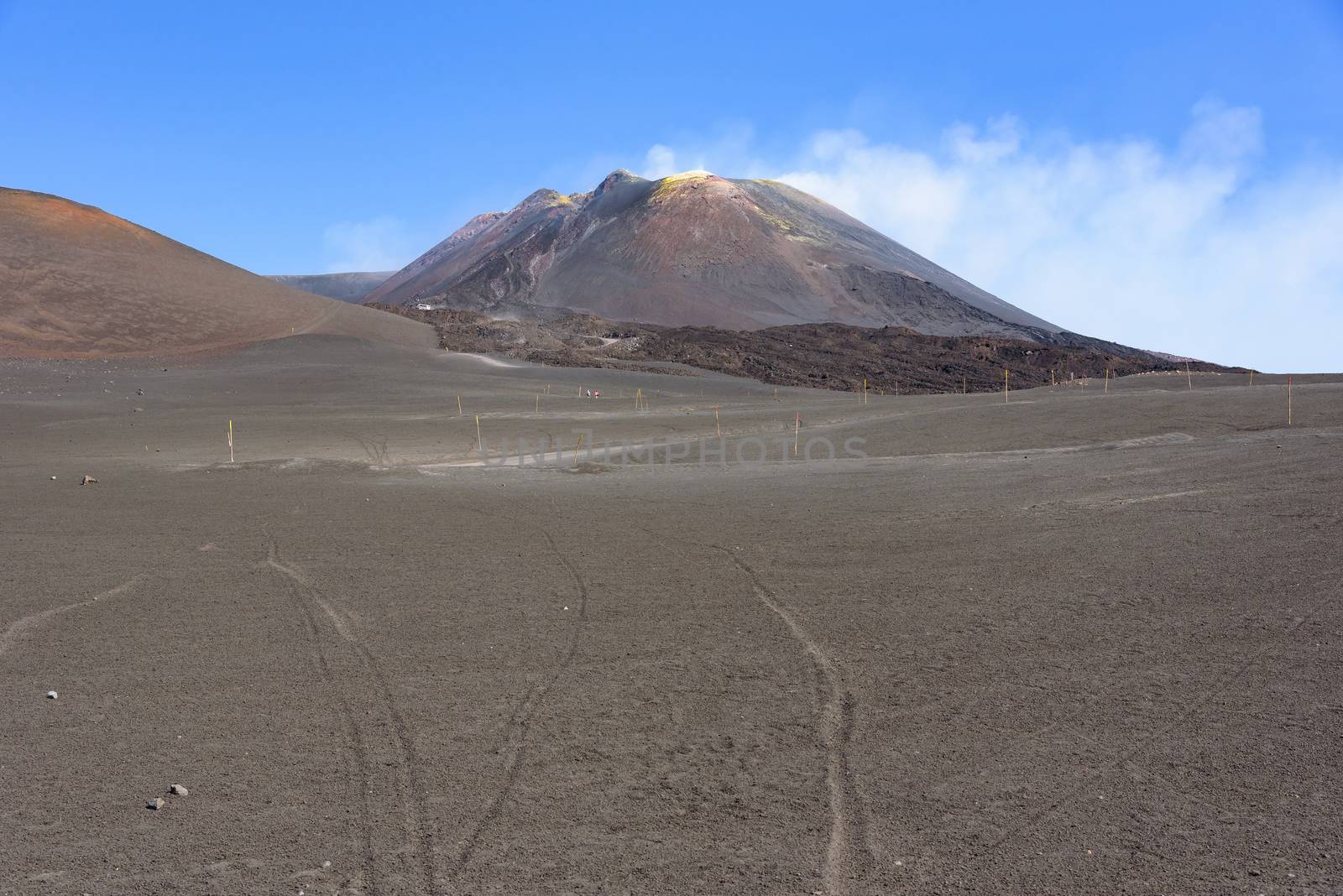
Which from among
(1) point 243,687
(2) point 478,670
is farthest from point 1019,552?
(1) point 243,687

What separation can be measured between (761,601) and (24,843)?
18.5 feet

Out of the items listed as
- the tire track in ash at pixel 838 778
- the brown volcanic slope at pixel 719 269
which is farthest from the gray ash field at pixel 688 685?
the brown volcanic slope at pixel 719 269

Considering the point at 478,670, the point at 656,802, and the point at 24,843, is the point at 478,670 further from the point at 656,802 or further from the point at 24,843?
the point at 24,843

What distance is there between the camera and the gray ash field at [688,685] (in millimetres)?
4504

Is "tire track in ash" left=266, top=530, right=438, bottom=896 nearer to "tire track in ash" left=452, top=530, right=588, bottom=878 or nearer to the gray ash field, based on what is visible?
the gray ash field

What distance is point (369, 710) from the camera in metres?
6.27

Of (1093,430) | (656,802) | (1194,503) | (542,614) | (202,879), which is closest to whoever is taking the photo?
(202,879)

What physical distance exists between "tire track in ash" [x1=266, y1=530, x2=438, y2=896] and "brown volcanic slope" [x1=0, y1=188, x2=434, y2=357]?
43.4m

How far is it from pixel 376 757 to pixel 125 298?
2127 inches

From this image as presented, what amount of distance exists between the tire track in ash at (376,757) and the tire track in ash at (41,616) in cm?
199

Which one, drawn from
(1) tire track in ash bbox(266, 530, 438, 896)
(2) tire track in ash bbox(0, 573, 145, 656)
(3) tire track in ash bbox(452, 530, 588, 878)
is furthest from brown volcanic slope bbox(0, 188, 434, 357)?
(3) tire track in ash bbox(452, 530, 588, 878)

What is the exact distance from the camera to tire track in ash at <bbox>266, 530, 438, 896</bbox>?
14.6ft

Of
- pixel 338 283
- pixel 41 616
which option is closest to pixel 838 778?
pixel 41 616

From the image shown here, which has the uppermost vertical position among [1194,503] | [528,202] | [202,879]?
[528,202]
